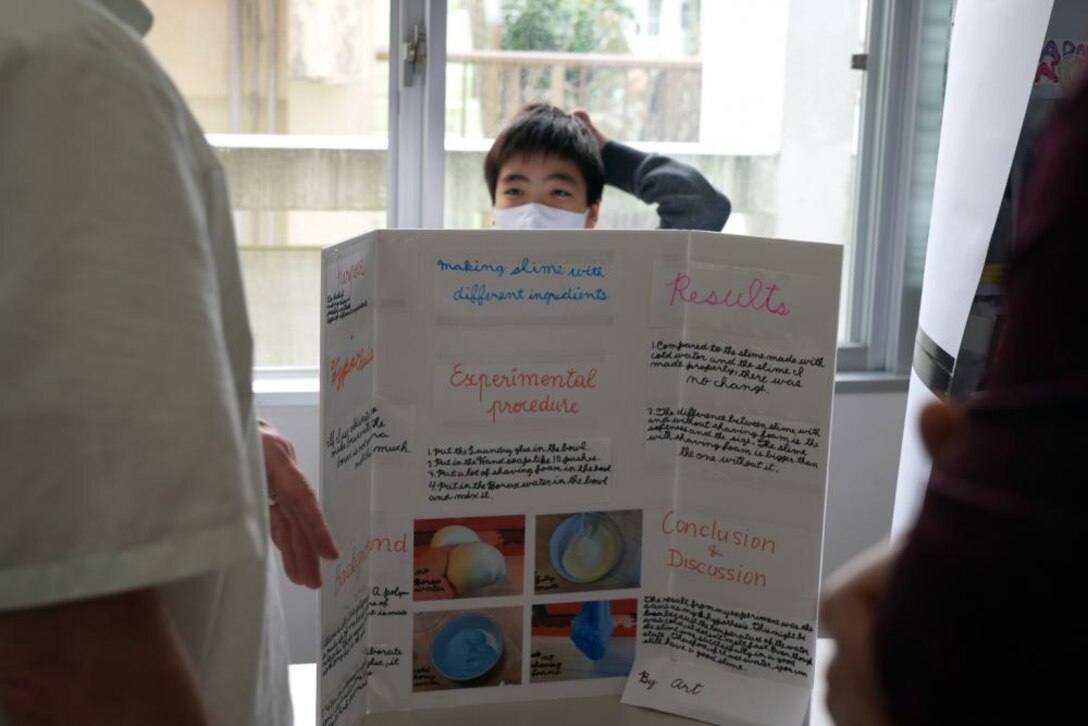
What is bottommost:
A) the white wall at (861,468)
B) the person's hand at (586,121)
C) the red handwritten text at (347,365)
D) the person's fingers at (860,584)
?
the white wall at (861,468)

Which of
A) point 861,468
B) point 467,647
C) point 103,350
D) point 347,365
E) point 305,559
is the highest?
point 103,350

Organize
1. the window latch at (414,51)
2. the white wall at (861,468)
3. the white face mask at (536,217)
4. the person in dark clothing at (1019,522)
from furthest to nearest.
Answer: the white wall at (861,468)
the window latch at (414,51)
the white face mask at (536,217)
the person in dark clothing at (1019,522)

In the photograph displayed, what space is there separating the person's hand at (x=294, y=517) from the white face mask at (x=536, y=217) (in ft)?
3.98

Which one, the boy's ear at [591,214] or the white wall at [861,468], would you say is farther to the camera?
the white wall at [861,468]

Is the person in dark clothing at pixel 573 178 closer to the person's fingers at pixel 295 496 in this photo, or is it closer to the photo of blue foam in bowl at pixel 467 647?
the photo of blue foam in bowl at pixel 467 647

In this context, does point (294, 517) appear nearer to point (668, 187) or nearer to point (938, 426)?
point (938, 426)

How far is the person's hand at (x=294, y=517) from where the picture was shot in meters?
0.96

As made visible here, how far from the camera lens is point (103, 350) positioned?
1.71 ft

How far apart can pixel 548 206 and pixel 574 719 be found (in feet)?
4.08

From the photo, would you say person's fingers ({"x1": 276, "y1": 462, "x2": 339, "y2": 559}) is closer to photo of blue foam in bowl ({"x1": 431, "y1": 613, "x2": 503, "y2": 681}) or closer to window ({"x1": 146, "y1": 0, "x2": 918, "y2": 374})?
photo of blue foam in bowl ({"x1": 431, "y1": 613, "x2": 503, "y2": 681})

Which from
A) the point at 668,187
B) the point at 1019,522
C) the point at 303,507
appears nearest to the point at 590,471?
the point at 303,507

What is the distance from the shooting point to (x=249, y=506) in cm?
56

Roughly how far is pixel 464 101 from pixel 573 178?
18.7 inches

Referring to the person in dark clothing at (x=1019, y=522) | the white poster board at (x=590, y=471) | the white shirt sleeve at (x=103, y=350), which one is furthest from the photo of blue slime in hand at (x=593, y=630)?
the person in dark clothing at (x=1019, y=522)
